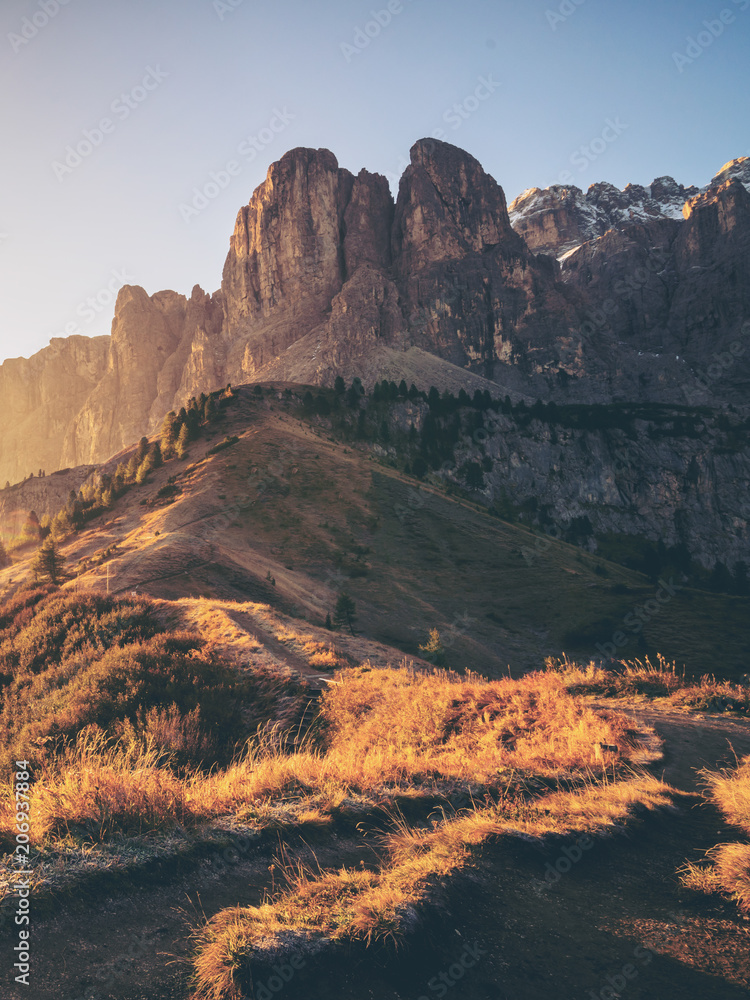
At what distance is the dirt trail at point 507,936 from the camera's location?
157 inches

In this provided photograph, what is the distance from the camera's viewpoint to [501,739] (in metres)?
10.6

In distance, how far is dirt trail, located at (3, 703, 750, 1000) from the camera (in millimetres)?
3988

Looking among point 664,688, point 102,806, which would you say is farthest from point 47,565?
point 664,688

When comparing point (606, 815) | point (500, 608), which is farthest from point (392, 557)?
point (606, 815)

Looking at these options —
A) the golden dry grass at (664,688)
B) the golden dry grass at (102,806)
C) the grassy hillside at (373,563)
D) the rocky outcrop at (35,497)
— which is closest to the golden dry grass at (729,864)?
the golden dry grass at (664,688)

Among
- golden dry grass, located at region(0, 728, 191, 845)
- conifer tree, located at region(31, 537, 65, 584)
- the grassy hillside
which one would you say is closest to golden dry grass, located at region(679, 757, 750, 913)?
golden dry grass, located at region(0, 728, 191, 845)

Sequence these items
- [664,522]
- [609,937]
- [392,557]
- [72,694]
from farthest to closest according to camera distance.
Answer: [664,522] → [392,557] → [72,694] → [609,937]

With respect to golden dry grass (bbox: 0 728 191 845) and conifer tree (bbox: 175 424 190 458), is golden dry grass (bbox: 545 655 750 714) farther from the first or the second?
conifer tree (bbox: 175 424 190 458)

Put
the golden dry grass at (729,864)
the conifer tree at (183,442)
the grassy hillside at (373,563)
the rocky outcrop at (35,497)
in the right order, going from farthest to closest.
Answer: the rocky outcrop at (35,497) → the conifer tree at (183,442) → the grassy hillside at (373,563) → the golden dry grass at (729,864)

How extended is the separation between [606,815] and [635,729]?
175 inches

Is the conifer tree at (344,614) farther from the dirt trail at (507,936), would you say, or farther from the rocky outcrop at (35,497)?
the rocky outcrop at (35,497)

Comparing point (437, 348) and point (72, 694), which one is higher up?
point (437, 348)

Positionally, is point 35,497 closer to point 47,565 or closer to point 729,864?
point 47,565

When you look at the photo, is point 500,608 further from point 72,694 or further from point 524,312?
point 524,312
